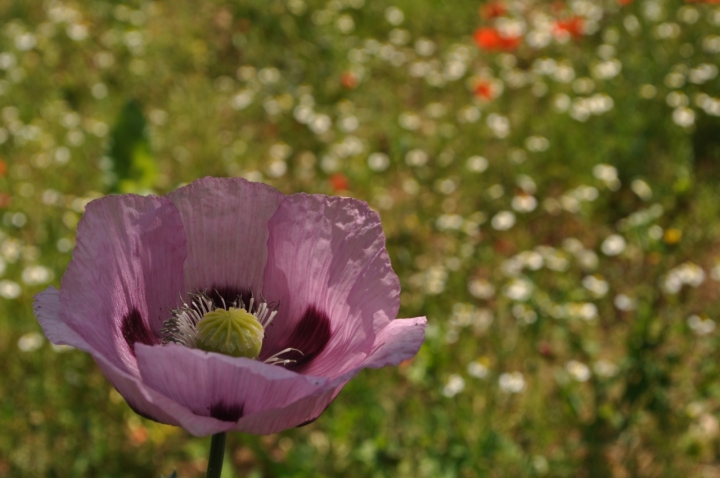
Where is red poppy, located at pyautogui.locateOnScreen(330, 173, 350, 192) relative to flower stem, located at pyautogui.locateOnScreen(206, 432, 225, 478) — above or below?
below

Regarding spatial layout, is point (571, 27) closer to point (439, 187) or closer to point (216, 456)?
point (439, 187)

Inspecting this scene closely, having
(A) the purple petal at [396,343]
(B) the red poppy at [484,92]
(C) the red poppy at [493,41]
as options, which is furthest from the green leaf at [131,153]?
(C) the red poppy at [493,41]

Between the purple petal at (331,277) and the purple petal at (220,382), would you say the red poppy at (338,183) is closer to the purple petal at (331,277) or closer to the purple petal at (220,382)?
the purple petal at (331,277)

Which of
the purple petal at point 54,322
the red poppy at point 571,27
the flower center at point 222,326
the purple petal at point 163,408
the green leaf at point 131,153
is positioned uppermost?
the purple petal at point 54,322

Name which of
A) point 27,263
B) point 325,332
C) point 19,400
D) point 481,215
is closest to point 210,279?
point 325,332

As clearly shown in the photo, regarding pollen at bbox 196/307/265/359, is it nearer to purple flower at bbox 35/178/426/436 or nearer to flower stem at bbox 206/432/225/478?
purple flower at bbox 35/178/426/436

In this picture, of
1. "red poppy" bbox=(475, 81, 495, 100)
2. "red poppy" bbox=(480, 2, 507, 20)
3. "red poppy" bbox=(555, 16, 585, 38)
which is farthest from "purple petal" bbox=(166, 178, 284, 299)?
"red poppy" bbox=(480, 2, 507, 20)

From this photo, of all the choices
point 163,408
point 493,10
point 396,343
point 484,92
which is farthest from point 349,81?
point 163,408

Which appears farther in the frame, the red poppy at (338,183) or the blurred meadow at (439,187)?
the red poppy at (338,183)
